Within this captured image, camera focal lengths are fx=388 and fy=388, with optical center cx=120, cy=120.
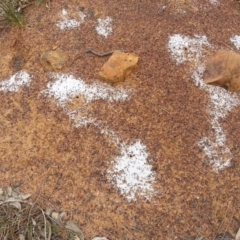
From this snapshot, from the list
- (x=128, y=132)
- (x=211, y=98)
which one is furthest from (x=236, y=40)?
(x=128, y=132)

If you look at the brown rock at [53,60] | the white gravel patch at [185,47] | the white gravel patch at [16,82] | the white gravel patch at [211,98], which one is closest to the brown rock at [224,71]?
the white gravel patch at [211,98]

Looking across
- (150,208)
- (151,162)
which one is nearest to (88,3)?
(151,162)

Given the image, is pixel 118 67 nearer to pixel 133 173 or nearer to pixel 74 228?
pixel 133 173

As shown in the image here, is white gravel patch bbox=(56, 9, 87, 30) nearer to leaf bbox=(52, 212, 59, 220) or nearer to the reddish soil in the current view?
the reddish soil

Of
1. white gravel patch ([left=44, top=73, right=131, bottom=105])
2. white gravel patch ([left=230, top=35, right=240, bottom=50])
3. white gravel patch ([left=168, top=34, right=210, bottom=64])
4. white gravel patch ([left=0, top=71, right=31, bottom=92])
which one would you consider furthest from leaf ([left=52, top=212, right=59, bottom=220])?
white gravel patch ([left=230, top=35, right=240, bottom=50])

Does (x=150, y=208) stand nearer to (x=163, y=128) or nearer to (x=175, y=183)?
(x=175, y=183)

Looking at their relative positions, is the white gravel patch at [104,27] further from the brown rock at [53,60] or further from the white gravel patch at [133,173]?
the white gravel patch at [133,173]
